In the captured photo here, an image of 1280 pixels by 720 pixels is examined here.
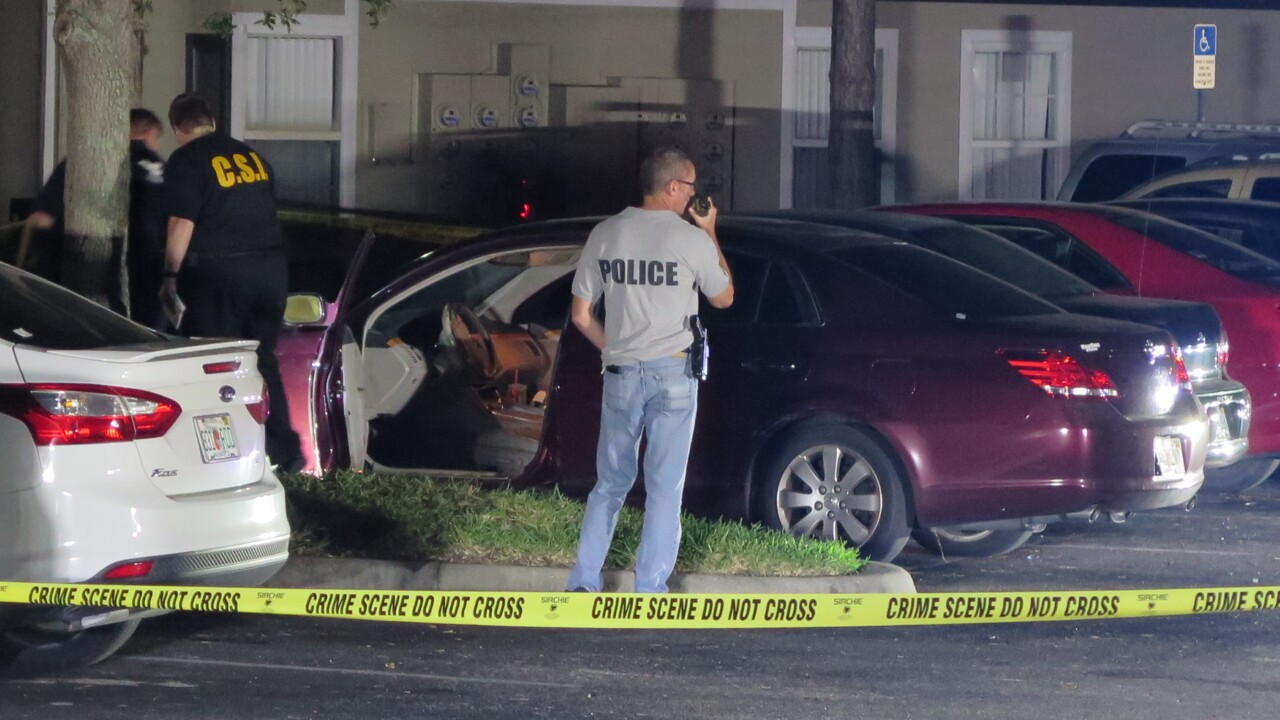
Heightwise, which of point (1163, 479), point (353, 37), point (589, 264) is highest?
point (353, 37)

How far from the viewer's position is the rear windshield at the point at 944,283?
7.95 meters

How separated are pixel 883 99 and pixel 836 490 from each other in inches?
471

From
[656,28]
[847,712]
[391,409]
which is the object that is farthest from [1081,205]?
[656,28]

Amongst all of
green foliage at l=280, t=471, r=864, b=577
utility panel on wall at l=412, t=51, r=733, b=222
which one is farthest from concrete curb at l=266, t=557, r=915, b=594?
utility panel on wall at l=412, t=51, r=733, b=222

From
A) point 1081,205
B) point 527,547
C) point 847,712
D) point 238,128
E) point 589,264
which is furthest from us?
point 238,128

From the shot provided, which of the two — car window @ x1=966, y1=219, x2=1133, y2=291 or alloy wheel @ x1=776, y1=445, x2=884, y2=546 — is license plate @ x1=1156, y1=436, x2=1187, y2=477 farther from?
car window @ x1=966, y1=219, x2=1133, y2=291

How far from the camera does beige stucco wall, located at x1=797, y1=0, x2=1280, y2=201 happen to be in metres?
19.5

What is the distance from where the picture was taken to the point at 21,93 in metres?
18.6

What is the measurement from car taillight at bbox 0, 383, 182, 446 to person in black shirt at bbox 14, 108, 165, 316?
12.8ft

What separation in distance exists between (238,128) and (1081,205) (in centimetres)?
1046

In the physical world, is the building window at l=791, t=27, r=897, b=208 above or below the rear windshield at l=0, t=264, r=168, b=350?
above

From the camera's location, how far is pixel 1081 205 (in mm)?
→ 10328

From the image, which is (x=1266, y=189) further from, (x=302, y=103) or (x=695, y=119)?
(x=302, y=103)

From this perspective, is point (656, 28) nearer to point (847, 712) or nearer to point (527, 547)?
point (527, 547)
